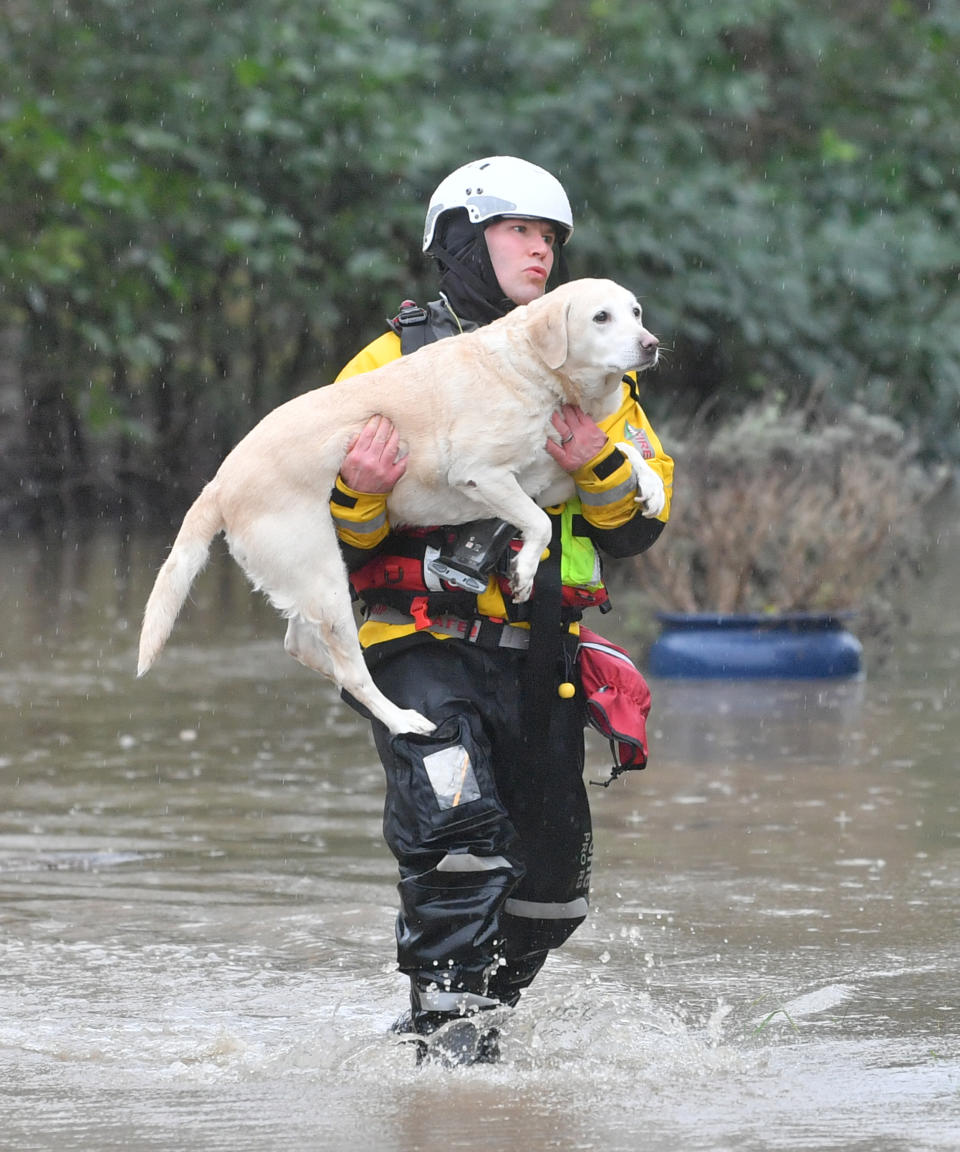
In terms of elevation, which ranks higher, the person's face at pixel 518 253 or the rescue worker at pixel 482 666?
the person's face at pixel 518 253

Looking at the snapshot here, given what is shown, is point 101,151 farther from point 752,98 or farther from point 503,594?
point 503,594

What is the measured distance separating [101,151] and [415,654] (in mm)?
14718

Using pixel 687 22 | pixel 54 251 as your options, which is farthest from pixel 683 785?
pixel 687 22

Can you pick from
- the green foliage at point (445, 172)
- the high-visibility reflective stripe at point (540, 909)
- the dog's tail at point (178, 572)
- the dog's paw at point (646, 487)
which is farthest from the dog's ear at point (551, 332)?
the green foliage at point (445, 172)

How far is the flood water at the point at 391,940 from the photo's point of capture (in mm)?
4445

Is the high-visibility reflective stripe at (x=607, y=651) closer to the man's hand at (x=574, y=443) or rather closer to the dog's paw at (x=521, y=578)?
the dog's paw at (x=521, y=578)

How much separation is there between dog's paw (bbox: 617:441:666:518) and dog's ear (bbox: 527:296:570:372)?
0.93 feet

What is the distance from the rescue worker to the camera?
15.3ft

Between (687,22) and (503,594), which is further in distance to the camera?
(687,22)

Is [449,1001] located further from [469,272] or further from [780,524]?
[780,524]

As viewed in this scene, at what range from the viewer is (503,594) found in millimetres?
4867

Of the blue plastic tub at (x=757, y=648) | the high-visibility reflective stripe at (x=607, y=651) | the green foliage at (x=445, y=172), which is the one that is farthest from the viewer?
the green foliage at (x=445, y=172)

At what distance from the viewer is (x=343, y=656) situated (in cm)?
486

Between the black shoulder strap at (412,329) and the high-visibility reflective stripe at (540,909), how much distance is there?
142 centimetres
